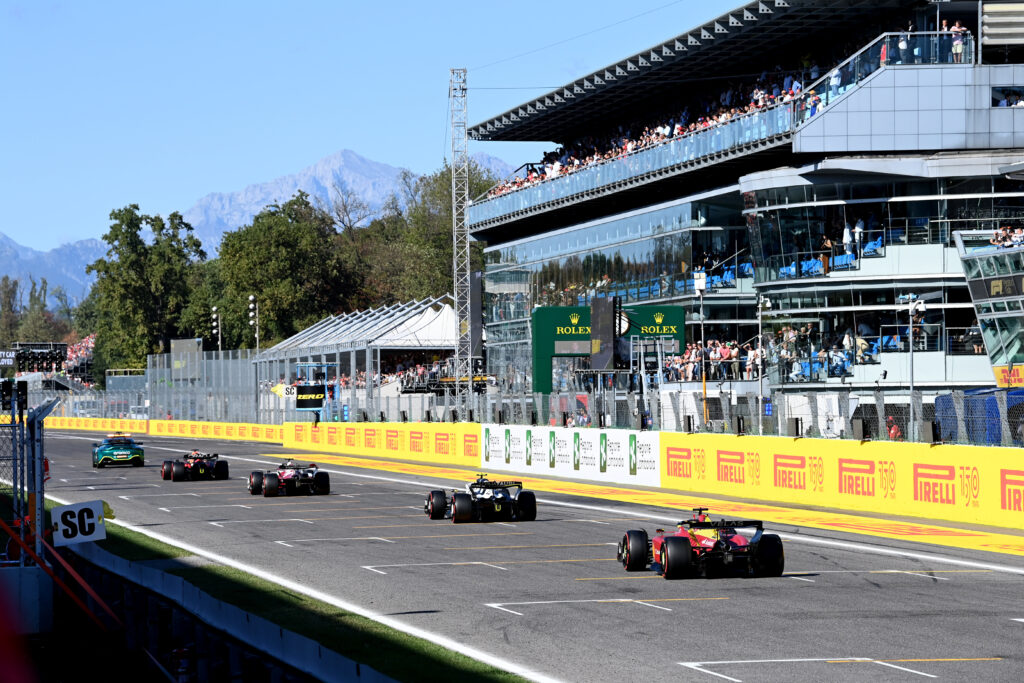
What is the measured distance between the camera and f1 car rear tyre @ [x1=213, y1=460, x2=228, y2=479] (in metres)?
41.6

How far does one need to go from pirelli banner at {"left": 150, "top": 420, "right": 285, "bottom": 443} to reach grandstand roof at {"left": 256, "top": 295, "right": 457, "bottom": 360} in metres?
4.90

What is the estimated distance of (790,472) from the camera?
1177 inches

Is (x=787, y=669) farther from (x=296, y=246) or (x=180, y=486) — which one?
(x=296, y=246)

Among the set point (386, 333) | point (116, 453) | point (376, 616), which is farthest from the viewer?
point (386, 333)

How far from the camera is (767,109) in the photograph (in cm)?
5344

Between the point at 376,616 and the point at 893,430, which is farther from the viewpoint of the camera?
the point at 893,430

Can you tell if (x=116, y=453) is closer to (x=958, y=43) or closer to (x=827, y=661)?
(x=958, y=43)

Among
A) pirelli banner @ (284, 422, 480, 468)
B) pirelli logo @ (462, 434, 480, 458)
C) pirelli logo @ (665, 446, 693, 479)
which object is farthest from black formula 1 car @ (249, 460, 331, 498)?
pirelli banner @ (284, 422, 480, 468)

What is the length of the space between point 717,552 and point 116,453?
36.3 meters

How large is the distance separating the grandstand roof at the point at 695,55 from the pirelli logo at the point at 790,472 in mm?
27547

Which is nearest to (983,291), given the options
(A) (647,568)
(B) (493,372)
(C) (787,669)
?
(A) (647,568)

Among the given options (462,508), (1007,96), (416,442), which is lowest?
(462,508)

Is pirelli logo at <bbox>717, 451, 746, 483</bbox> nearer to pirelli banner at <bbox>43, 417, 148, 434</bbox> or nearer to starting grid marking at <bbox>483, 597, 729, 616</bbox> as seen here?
starting grid marking at <bbox>483, 597, 729, 616</bbox>

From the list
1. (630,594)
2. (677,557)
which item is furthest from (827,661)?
(677,557)
